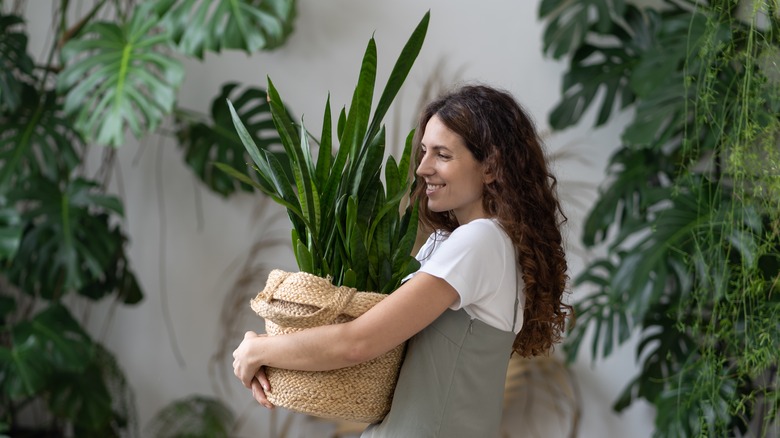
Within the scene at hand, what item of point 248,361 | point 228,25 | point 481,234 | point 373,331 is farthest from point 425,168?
point 228,25

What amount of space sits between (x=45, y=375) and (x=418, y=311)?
7.70 feet

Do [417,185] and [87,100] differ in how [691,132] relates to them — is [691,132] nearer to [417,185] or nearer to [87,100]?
[417,185]

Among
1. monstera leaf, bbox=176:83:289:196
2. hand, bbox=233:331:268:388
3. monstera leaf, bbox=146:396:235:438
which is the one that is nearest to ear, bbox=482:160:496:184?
hand, bbox=233:331:268:388

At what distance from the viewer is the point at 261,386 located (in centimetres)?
144

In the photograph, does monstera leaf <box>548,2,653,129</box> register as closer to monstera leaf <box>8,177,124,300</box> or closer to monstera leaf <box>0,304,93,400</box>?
monstera leaf <box>8,177,124,300</box>

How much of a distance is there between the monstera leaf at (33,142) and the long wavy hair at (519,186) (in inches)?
90.0

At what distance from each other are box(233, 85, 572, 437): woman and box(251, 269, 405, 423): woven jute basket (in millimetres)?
22

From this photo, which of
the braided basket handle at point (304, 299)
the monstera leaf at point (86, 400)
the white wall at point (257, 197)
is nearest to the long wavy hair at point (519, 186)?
the braided basket handle at point (304, 299)

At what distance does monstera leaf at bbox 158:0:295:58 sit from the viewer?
3176 mm

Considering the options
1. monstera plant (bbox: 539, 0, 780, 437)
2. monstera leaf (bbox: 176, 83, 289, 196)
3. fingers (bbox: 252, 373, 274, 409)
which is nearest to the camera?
fingers (bbox: 252, 373, 274, 409)

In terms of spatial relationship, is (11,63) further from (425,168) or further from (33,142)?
(425,168)

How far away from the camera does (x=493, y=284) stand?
1.39 meters

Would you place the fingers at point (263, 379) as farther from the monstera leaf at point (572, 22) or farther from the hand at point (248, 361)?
the monstera leaf at point (572, 22)

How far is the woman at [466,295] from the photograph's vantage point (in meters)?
1.34
